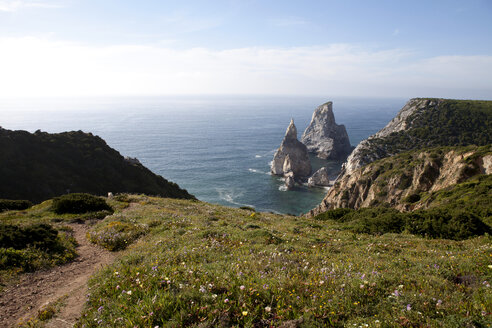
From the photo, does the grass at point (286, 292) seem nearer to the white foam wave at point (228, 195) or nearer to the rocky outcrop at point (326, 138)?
the white foam wave at point (228, 195)

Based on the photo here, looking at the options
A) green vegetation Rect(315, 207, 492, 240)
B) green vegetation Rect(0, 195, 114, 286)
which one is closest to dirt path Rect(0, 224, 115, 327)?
green vegetation Rect(0, 195, 114, 286)

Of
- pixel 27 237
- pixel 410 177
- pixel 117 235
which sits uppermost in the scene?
pixel 27 237

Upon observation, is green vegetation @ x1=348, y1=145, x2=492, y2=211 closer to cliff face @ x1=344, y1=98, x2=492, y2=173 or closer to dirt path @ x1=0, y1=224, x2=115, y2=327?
dirt path @ x1=0, y1=224, x2=115, y2=327

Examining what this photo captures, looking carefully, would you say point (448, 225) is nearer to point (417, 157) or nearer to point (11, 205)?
point (11, 205)

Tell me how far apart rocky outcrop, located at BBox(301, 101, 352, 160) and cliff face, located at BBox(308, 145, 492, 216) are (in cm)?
8859

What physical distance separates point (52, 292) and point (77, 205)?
48.5 ft

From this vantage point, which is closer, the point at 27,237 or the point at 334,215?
the point at 27,237

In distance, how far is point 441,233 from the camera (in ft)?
48.2

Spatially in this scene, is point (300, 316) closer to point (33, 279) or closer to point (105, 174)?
point (33, 279)

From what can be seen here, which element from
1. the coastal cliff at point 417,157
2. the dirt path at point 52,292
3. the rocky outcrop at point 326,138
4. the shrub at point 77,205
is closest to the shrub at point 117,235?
the dirt path at point 52,292

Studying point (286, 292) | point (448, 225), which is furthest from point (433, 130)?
point (286, 292)

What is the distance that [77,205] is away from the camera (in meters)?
21.1

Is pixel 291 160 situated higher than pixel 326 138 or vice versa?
pixel 326 138

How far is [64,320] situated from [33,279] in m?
4.49
